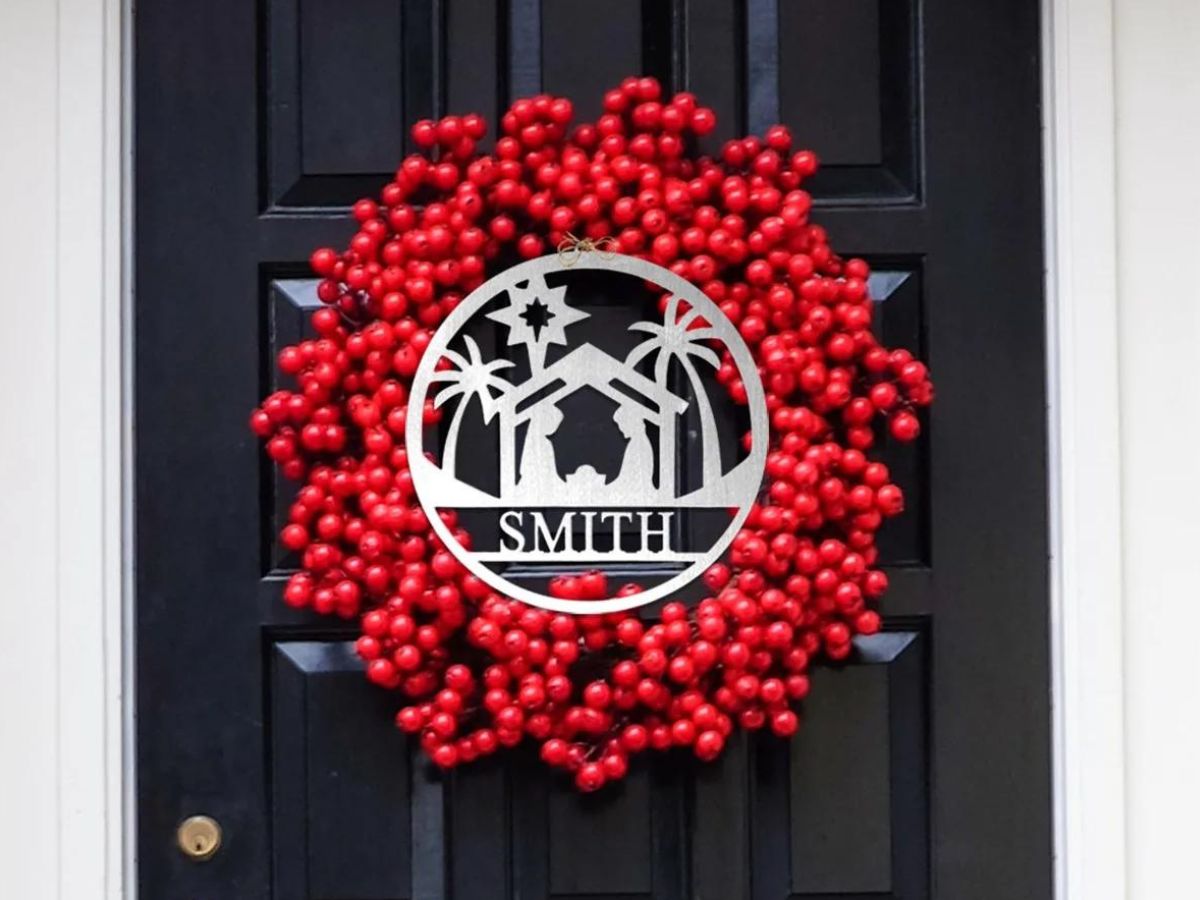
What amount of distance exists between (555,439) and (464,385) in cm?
11

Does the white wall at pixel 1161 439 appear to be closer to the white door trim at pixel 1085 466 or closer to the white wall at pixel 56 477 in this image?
the white door trim at pixel 1085 466

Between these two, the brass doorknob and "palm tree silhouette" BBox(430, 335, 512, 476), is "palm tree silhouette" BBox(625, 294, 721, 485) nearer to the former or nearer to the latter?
"palm tree silhouette" BBox(430, 335, 512, 476)

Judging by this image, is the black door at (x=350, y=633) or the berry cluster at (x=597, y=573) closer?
the berry cluster at (x=597, y=573)

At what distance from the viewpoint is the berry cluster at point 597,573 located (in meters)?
1.12

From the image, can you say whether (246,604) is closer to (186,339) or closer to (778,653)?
(186,339)

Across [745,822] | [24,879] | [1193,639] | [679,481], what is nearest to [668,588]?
[679,481]

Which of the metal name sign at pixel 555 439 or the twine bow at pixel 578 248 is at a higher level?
the twine bow at pixel 578 248

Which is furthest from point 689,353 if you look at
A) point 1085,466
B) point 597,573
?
point 1085,466

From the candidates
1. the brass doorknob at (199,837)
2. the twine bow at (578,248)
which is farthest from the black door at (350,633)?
the twine bow at (578,248)

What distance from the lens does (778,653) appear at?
1151 millimetres

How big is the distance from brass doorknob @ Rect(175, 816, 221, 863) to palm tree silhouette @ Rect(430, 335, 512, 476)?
410mm

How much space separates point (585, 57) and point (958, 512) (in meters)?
0.56

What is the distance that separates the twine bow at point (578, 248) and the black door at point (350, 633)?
0.48ft

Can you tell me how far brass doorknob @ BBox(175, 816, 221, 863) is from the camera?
4.00ft
